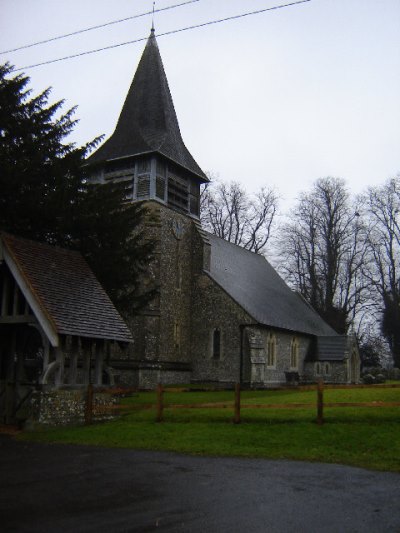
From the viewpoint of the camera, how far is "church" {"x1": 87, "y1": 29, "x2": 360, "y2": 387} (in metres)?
29.2

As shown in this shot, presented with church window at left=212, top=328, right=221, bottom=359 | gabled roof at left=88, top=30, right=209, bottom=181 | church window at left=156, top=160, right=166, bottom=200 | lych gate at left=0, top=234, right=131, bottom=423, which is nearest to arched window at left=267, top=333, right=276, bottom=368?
church window at left=212, top=328, right=221, bottom=359

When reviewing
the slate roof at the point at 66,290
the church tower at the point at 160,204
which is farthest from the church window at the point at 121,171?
the slate roof at the point at 66,290

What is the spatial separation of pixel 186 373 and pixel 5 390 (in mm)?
15863

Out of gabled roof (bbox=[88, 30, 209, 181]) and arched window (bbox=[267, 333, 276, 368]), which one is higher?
gabled roof (bbox=[88, 30, 209, 181])

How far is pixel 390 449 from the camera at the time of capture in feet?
36.4

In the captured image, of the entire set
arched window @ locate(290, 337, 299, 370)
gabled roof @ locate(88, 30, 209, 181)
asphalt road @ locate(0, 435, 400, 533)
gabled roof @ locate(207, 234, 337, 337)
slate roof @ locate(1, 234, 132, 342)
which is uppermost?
gabled roof @ locate(88, 30, 209, 181)

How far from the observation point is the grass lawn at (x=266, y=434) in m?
11.0

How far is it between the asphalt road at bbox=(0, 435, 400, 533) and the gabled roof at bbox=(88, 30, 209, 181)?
75.0ft

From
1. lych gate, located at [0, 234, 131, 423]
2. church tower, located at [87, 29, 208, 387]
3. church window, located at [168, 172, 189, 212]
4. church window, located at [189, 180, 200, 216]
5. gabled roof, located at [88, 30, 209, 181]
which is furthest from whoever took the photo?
church window, located at [189, 180, 200, 216]

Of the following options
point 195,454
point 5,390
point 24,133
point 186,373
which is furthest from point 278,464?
point 186,373

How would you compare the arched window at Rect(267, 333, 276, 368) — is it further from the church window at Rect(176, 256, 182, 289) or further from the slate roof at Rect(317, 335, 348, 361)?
the church window at Rect(176, 256, 182, 289)

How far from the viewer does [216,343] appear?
31172 millimetres

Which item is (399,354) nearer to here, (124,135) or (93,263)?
(124,135)

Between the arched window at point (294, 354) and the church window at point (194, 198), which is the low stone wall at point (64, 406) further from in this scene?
the arched window at point (294, 354)
